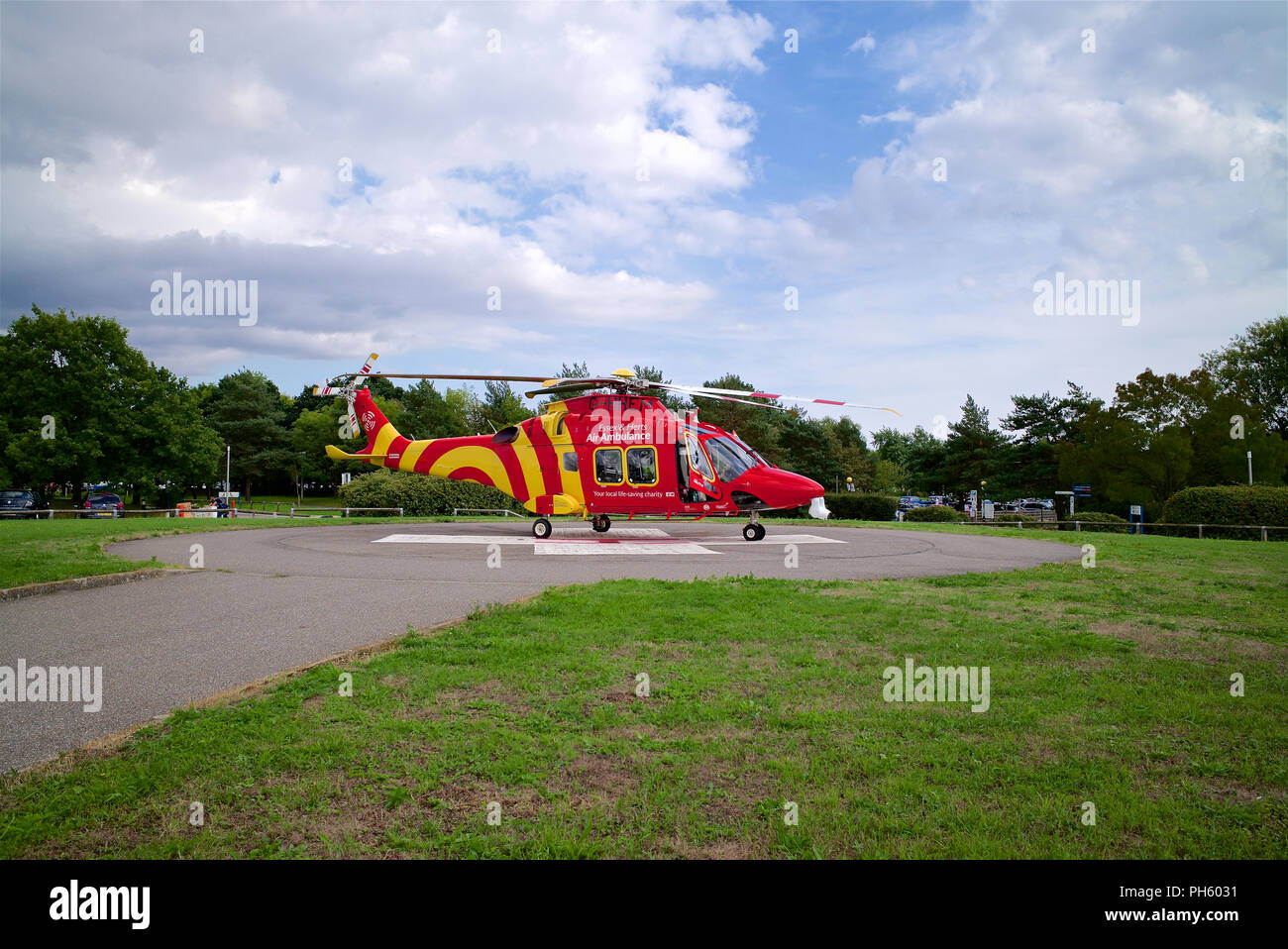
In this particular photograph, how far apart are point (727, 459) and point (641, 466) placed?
2.47 metres

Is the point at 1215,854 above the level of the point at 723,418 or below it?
below

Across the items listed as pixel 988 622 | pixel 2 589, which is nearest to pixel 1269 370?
pixel 988 622

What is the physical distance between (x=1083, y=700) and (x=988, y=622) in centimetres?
279

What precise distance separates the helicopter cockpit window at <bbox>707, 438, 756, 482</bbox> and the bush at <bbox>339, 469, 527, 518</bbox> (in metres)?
17.4

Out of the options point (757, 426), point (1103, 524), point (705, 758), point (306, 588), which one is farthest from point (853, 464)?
point (705, 758)

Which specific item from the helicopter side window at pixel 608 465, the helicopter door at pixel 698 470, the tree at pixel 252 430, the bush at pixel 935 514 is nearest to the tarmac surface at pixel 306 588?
the helicopter door at pixel 698 470

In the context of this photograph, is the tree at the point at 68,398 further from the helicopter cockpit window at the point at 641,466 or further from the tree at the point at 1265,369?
the tree at the point at 1265,369

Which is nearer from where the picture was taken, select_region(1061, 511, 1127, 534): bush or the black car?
select_region(1061, 511, 1127, 534): bush

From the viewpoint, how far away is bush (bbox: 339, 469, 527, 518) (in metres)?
32.1

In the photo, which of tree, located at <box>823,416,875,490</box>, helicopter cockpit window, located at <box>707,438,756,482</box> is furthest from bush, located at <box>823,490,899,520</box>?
tree, located at <box>823,416,875,490</box>

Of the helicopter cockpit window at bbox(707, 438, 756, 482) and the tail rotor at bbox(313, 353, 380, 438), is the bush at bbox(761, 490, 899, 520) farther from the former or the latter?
the tail rotor at bbox(313, 353, 380, 438)
